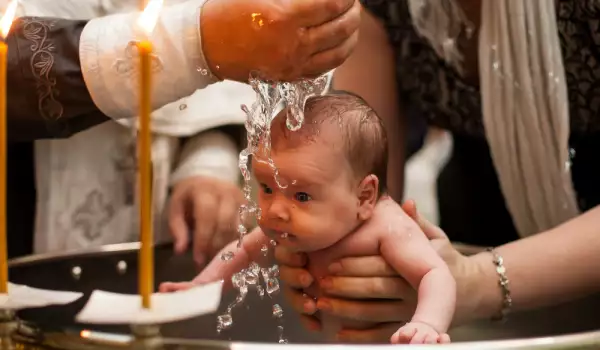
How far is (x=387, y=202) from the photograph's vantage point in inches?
21.1

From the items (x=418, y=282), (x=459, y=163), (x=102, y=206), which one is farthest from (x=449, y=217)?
(x=102, y=206)

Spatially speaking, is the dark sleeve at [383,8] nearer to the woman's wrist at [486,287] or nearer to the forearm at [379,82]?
the forearm at [379,82]

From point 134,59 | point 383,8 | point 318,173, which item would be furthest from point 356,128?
point 383,8

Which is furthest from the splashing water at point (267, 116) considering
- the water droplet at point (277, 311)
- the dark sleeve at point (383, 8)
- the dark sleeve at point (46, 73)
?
the dark sleeve at point (383, 8)

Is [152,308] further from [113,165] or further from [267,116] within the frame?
[113,165]

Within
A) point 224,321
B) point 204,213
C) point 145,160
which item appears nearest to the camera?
point 145,160

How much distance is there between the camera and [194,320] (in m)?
0.38

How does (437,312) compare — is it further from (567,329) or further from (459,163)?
(459,163)

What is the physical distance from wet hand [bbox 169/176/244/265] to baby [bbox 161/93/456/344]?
87 millimetres

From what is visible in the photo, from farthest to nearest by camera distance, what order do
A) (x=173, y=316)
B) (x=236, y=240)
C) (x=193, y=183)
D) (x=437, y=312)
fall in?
1. (x=193, y=183)
2. (x=236, y=240)
3. (x=437, y=312)
4. (x=173, y=316)

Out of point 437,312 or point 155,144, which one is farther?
point 155,144

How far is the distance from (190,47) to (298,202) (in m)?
0.12

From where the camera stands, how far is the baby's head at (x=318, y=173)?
0.49 meters

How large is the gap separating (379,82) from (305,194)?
247 mm
